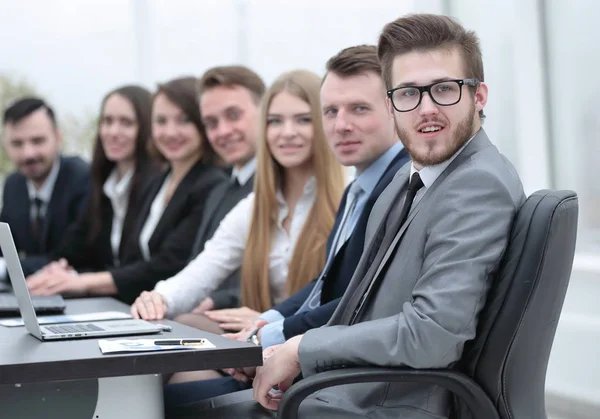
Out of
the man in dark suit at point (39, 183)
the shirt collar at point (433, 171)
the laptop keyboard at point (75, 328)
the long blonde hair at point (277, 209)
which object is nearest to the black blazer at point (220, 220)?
the long blonde hair at point (277, 209)

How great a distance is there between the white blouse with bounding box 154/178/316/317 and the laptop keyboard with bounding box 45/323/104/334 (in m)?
0.67

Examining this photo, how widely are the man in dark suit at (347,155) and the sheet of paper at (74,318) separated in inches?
12.5

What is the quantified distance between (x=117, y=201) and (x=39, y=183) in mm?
1227

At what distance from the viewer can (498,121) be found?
4441mm

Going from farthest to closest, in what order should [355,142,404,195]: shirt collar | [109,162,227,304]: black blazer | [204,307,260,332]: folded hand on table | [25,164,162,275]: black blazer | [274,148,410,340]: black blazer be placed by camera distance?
1. [25,164,162,275]: black blazer
2. [109,162,227,304]: black blazer
3. [204,307,260,332]: folded hand on table
4. [355,142,404,195]: shirt collar
5. [274,148,410,340]: black blazer

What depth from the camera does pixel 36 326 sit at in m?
2.06

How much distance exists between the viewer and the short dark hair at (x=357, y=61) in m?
2.51

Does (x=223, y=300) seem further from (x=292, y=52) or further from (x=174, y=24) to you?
(x=174, y=24)

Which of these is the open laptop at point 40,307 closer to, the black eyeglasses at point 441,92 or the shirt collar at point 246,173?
the shirt collar at point 246,173

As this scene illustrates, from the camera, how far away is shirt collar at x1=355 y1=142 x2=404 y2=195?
246 cm

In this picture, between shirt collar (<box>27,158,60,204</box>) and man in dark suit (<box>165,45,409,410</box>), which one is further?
shirt collar (<box>27,158,60,204</box>)

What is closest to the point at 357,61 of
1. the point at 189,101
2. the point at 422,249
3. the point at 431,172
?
the point at 431,172

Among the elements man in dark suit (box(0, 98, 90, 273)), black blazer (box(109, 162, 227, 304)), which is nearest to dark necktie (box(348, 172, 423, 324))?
black blazer (box(109, 162, 227, 304))

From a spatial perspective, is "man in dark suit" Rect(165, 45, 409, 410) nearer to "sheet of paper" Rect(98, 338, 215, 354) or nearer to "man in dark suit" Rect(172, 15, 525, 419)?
"man in dark suit" Rect(172, 15, 525, 419)
